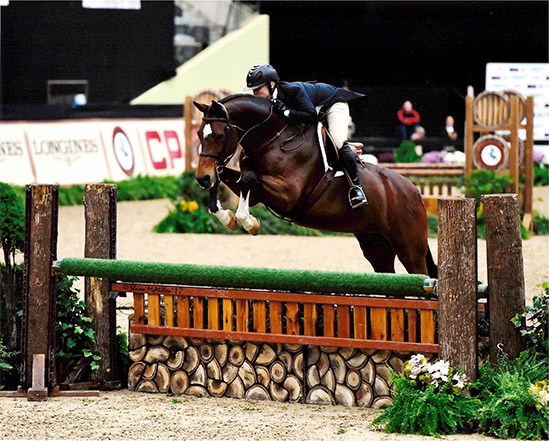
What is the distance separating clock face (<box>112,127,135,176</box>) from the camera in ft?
53.0

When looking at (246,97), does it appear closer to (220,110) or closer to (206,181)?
(220,110)

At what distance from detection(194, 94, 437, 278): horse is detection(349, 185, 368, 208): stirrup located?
0.21 feet

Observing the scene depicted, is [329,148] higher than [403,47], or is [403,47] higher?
[403,47]

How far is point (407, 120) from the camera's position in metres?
20.2

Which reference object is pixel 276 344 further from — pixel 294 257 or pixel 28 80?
pixel 28 80

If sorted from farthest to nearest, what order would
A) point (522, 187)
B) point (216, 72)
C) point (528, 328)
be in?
point (216, 72) < point (522, 187) < point (528, 328)

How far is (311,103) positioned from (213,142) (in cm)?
68

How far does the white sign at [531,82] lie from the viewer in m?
17.8

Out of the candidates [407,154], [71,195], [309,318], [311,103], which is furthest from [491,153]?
[309,318]

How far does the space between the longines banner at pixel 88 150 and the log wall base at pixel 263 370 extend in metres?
9.17

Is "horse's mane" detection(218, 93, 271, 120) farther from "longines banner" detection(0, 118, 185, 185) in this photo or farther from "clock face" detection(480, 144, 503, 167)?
"longines banner" detection(0, 118, 185, 185)

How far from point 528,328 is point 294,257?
570 cm

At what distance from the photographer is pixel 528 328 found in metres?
5.04

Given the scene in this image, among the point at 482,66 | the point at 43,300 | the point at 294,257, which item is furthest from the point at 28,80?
the point at 43,300
